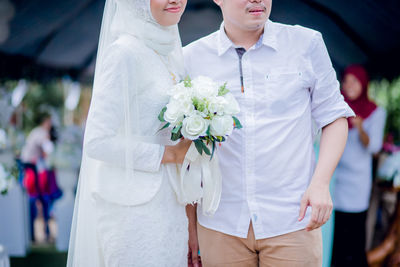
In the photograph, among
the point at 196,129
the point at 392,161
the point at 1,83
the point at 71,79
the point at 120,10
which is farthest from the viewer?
the point at 71,79

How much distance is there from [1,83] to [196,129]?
533cm

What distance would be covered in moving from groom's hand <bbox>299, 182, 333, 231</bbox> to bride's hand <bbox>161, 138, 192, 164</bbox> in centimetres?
57

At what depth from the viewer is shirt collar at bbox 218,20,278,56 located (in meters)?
2.00

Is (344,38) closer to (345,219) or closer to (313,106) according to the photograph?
(345,219)

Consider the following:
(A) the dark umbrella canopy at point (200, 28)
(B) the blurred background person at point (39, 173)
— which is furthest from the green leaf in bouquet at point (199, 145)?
(B) the blurred background person at point (39, 173)

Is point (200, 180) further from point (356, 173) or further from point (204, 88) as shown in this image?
point (356, 173)

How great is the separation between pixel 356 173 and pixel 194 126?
3049 mm

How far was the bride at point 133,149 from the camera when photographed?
1803mm

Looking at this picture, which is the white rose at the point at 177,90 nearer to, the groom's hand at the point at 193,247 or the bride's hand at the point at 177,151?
the bride's hand at the point at 177,151

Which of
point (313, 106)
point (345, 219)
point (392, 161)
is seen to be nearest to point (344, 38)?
point (392, 161)

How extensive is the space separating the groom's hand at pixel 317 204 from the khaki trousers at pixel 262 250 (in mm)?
167

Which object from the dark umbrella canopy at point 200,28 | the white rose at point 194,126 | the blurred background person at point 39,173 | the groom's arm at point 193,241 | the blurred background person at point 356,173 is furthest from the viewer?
the blurred background person at point 39,173

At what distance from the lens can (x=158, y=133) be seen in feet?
6.31

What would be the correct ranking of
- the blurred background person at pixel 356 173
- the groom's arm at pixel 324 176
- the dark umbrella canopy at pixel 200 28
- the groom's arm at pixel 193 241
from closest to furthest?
the groom's arm at pixel 324 176
the groom's arm at pixel 193 241
the blurred background person at pixel 356 173
the dark umbrella canopy at pixel 200 28
